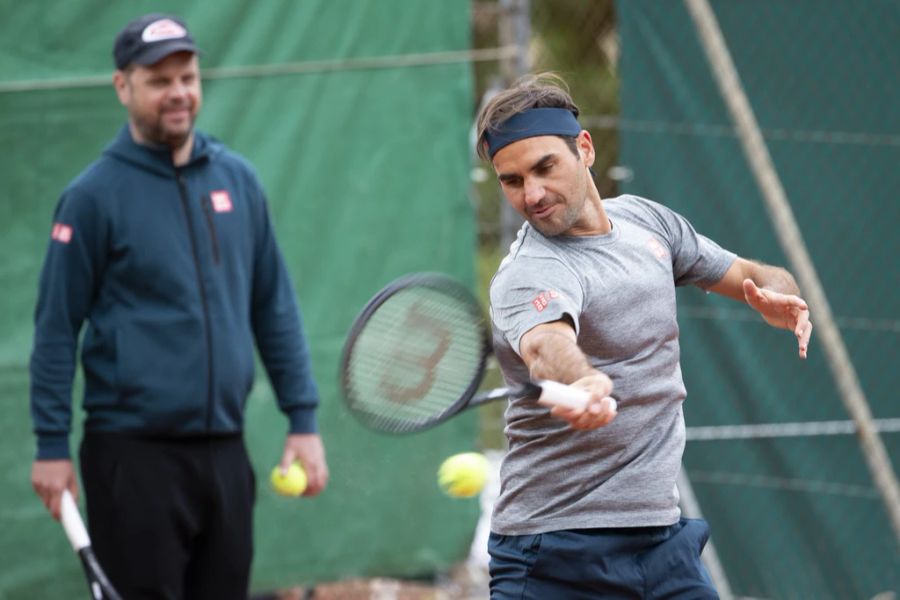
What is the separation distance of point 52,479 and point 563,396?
2018 millimetres

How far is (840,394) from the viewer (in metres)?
5.29

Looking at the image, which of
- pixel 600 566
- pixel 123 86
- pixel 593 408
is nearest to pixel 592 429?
pixel 600 566

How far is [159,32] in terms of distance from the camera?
165 inches

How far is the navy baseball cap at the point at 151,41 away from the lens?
417 cm

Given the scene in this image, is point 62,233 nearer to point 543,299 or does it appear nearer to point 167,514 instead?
point 167,514

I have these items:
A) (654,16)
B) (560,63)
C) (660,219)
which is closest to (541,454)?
(660,219)

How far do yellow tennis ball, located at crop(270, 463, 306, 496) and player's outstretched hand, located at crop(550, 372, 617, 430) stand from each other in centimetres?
189

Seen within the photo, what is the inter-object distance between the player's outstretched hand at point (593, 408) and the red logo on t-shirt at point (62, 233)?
76.1 inches

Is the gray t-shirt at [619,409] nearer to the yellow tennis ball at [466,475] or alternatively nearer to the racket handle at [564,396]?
the racket handle at [564,396]

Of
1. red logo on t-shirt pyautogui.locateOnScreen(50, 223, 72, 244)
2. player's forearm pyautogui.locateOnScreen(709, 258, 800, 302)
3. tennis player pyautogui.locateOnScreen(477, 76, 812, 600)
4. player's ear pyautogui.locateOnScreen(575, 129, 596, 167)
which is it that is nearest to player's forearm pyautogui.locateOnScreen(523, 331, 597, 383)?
tennis player pyautogui.locateOnScreen(477, 76, 812, 600)

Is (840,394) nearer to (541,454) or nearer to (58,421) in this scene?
(541,454)

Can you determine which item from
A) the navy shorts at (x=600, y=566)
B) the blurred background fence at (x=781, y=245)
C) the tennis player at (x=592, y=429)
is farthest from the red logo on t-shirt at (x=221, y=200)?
the blurred background fence at (x=781, y=245)

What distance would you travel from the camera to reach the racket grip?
8.89 ft

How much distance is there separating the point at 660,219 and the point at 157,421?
161 cm
